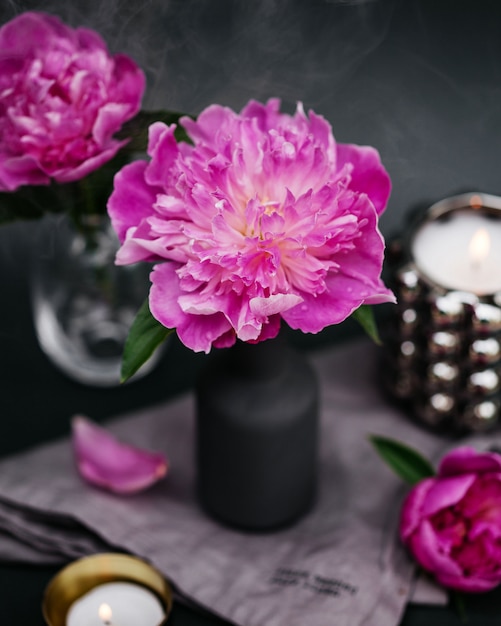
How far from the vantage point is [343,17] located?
2.03 ft

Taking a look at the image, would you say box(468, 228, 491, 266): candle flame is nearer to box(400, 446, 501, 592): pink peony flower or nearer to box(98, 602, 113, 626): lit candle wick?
box(400, 446, 501, 592): pink peony flower

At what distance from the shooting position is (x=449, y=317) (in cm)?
63

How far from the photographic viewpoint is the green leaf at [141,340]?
48 cm

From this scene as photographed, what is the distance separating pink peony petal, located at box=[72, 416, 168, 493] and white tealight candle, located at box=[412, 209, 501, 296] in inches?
9.0

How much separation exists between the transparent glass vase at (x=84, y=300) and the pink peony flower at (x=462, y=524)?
0.27m

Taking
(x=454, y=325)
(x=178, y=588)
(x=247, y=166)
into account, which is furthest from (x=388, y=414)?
(x=247, y=166)

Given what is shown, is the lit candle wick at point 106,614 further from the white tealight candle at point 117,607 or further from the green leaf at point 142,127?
the green leaf at point 142,127

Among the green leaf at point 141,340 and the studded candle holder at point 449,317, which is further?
the studded candle holder at point 449,317

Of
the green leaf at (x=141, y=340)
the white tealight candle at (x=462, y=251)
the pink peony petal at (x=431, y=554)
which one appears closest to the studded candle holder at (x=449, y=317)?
the white tealight candle at (x=462, y=251)

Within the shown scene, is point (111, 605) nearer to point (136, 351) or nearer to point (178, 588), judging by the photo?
point (178, 588)

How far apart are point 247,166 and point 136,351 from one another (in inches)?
4.2

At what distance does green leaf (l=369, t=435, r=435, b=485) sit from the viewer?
62 centimetres

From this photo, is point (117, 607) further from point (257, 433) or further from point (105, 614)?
A: point (257, 433)

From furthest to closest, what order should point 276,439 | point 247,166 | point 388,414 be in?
1. point 388,414
2. point 276,439
3. point 247,166
